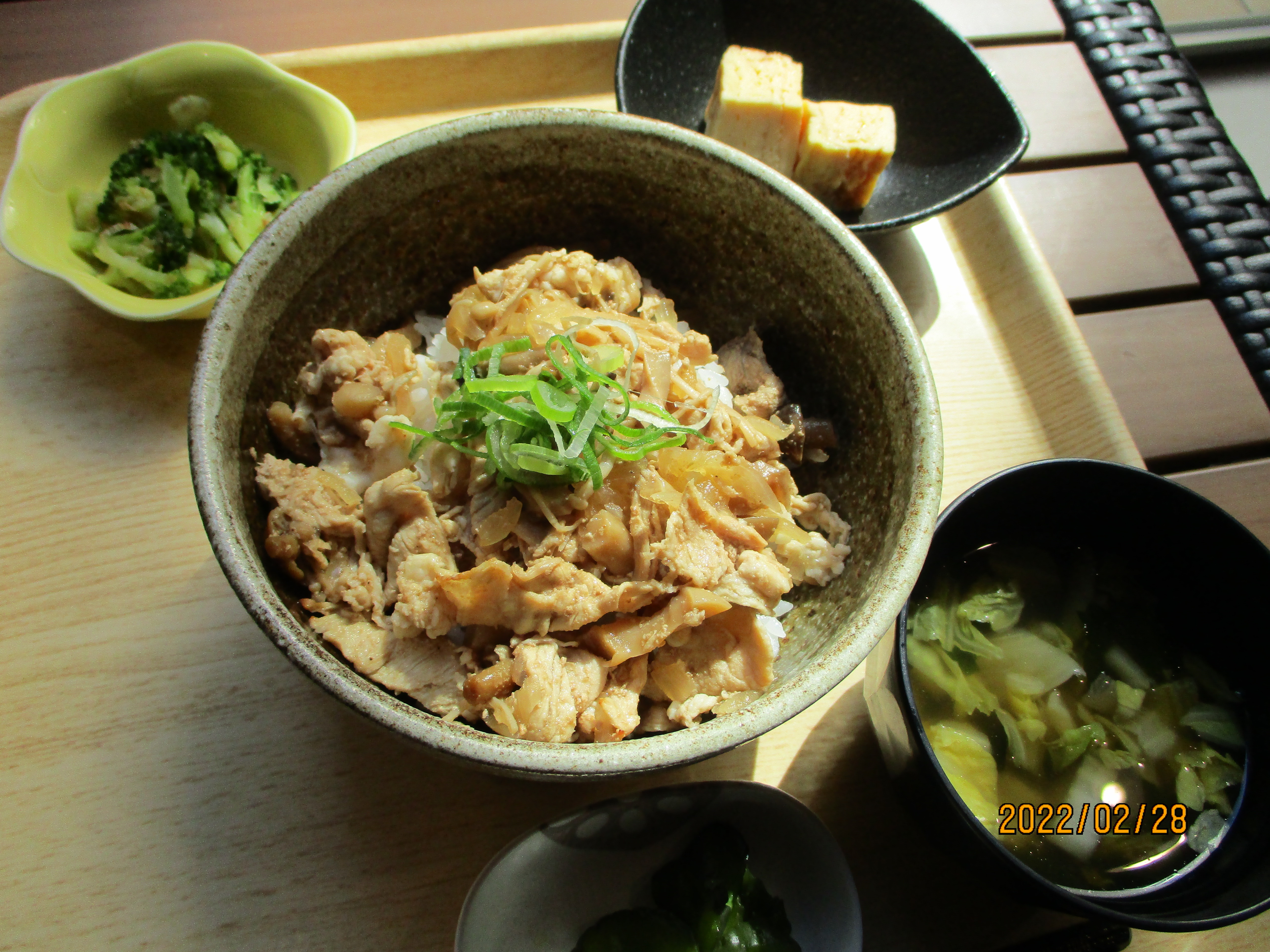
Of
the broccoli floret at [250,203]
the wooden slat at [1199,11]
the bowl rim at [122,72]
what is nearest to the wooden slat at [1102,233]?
the wooden slat at [1199,11]

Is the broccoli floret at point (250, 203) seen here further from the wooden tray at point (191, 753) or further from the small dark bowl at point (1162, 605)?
the small dark bowl at point (1162, 605)

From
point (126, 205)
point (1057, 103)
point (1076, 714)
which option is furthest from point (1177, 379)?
point (126, 205)

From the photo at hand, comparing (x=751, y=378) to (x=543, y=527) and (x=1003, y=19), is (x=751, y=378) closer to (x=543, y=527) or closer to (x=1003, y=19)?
(x=543, y=527)

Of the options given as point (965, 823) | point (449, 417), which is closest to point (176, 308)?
point (449, 417)

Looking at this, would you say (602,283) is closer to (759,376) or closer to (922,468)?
(759,376)

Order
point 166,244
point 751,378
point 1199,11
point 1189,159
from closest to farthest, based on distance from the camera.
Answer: point 751,378 < point 166,244 < point 1189,159 < point 1199,11

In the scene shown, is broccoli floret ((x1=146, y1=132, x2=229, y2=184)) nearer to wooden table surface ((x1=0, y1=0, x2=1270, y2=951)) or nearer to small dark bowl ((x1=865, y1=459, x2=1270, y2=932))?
wooden table surface ((x1=0, y1=0, x2=1270, y2=951))
